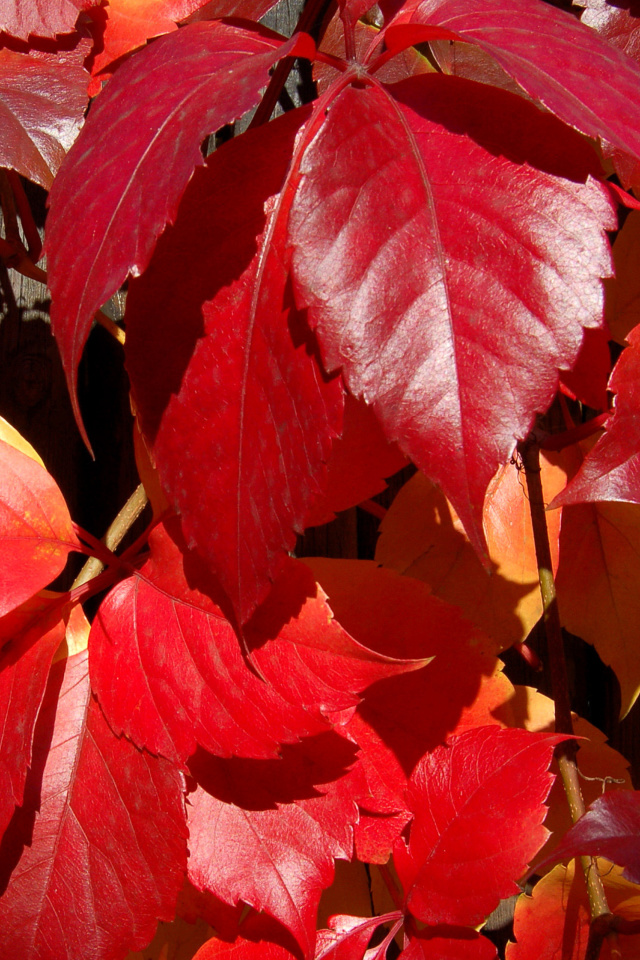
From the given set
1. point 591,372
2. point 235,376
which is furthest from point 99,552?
point 591,372

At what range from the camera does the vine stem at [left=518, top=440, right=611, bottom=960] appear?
38 cm

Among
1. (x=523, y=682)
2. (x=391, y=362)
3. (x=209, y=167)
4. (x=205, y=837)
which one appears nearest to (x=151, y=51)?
(x=209, y=167)

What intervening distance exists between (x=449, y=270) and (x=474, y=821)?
0.26 m

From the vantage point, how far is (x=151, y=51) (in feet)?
0.99

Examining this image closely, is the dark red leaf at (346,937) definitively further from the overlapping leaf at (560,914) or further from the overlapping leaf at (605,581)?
the overlapping leaf at (605,581)

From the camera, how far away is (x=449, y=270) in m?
0.26

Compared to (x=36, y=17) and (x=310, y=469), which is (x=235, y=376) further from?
(x=36, y=17)

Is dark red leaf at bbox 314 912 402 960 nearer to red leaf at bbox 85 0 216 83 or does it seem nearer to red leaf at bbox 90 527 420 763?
red leaf at bbox 90 527 420 763

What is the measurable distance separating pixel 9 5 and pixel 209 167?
0.73 ft

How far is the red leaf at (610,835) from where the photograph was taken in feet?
0.98

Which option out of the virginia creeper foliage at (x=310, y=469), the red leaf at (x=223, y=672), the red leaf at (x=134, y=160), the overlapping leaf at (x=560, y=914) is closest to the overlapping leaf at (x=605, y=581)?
the virginia creeper foliage at (x=310, y=469)

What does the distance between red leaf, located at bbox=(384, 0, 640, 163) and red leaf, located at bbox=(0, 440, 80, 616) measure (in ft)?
0.78

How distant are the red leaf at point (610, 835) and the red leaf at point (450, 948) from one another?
8 centimetres

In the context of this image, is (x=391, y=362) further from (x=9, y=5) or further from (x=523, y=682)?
(x=523, y=682)
